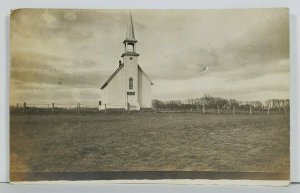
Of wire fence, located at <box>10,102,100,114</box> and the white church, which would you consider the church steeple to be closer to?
the white church

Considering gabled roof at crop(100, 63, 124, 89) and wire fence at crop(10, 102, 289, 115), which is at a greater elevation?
gabled roof at crop(100, 63, 124, 89)

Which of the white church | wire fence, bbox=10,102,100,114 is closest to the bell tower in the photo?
the white church

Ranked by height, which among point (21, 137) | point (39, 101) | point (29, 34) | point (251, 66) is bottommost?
point (21, 137)

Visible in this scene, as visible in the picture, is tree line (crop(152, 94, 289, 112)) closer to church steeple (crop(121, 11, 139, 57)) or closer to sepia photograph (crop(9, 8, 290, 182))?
sepia photograph (crop(9, 8, 290, 182))

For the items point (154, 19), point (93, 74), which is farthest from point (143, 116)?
point (154, 19)

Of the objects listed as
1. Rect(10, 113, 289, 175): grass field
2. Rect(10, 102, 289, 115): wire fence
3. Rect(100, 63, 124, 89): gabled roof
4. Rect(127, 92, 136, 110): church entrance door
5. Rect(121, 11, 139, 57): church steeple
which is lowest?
Rect(10, 113, 289, 175): grass field

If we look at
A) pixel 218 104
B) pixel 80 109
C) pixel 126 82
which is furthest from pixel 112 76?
pixel 218 104

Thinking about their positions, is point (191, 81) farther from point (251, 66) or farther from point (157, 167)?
point (157, 167)
